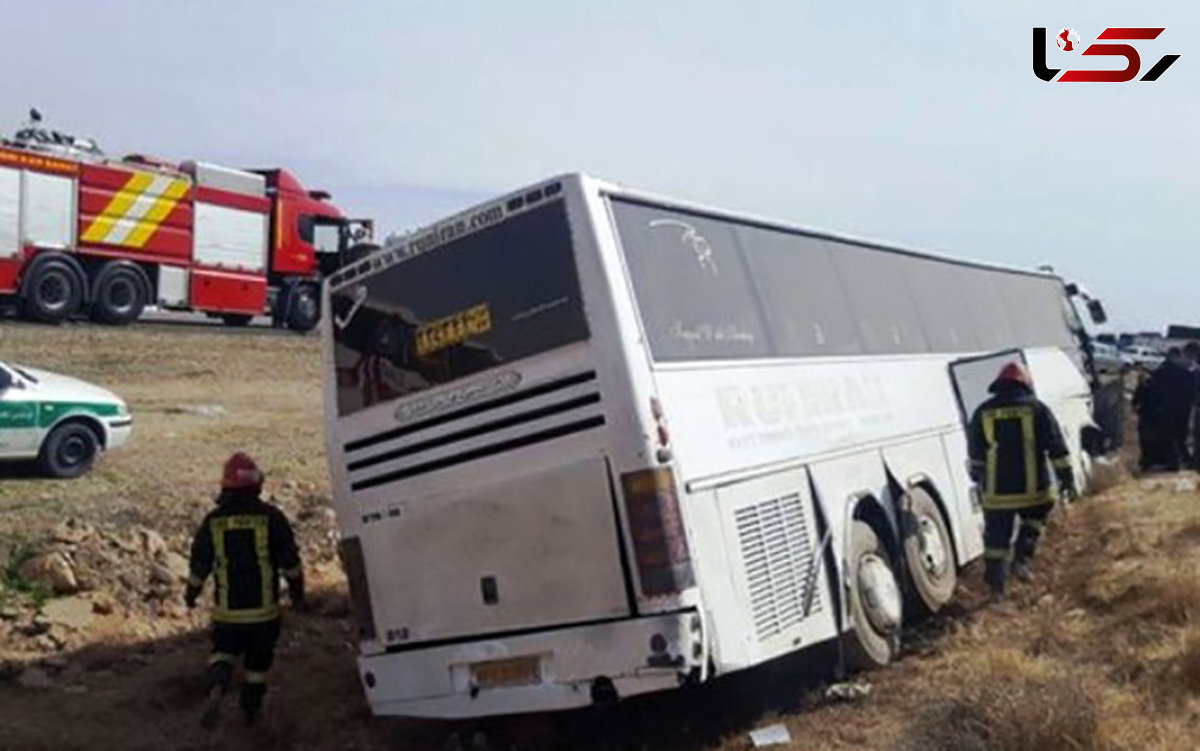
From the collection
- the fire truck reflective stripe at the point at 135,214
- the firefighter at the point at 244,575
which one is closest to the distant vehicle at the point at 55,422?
the firefighter at the point at 244,575

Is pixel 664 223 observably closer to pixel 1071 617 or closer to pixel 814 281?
pixel 814 281

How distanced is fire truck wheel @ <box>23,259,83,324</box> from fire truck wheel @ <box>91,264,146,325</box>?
481mm

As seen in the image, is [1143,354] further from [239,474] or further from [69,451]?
[239,474]

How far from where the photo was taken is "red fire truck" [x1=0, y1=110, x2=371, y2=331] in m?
19.6

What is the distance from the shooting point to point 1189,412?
16828mm

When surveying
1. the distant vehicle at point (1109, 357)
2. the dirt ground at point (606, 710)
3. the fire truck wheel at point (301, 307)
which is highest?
the fire truck wheel at point (301, 307)

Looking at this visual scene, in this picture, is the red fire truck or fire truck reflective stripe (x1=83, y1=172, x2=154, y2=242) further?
fire truck reflective stripe (x1=83, y1=172, x2=154, y2=242)

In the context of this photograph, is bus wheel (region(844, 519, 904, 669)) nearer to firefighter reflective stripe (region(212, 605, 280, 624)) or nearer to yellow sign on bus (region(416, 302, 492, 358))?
yellow sign on bus (region(416, 302, 492, 358))

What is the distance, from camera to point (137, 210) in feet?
69.9

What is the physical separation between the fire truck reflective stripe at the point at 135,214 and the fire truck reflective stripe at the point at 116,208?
0.06 metres

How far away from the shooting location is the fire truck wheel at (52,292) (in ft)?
64.3

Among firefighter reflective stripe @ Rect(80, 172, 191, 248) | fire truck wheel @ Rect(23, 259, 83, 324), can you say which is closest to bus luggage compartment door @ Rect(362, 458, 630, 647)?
fire truck wheel @ Rect(23, 259, 83, 324)

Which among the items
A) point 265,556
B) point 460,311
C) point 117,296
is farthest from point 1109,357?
point 460,311

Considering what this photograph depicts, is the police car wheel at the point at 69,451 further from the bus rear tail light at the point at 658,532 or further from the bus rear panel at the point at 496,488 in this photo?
the bus rear tail light at the point at 658,532
